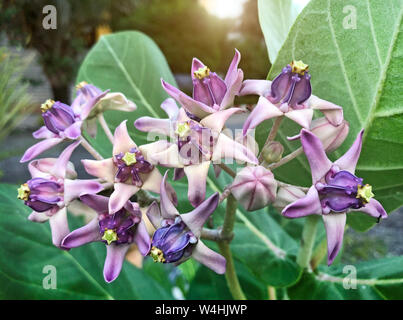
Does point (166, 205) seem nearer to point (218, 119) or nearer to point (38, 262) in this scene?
point (218, 119)

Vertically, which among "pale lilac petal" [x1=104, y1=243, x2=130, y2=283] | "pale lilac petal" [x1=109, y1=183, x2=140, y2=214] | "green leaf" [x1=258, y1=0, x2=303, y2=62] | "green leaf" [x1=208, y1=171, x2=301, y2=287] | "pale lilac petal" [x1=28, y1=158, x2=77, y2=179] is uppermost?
"green leaf" [x1=258, y1=0, x2=303, y2=62]

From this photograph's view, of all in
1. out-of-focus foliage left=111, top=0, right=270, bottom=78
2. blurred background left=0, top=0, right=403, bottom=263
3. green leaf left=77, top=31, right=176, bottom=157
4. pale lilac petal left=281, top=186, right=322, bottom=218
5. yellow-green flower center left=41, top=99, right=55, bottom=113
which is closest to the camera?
pale lilac petal left=281, top=186, right=322, bottom=218

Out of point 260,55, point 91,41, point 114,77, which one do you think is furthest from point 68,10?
point 114,77

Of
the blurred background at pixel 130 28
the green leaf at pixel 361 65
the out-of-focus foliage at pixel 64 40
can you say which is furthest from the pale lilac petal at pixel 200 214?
the out-of-focus foliage at pixel 64 40

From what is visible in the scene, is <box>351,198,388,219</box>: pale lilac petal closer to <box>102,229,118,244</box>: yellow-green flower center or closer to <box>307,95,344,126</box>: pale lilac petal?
<box>307,95,344,126</box>: pale lilac petal

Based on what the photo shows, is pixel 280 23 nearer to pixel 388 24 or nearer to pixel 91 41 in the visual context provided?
pixel 388 24

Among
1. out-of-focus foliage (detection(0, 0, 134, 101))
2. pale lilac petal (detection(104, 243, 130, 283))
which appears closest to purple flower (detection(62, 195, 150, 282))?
pale lilac petal (detection(104, 243, 130, 283))

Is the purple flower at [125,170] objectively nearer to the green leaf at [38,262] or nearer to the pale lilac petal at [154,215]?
the pale lilac petal at [154,215]
